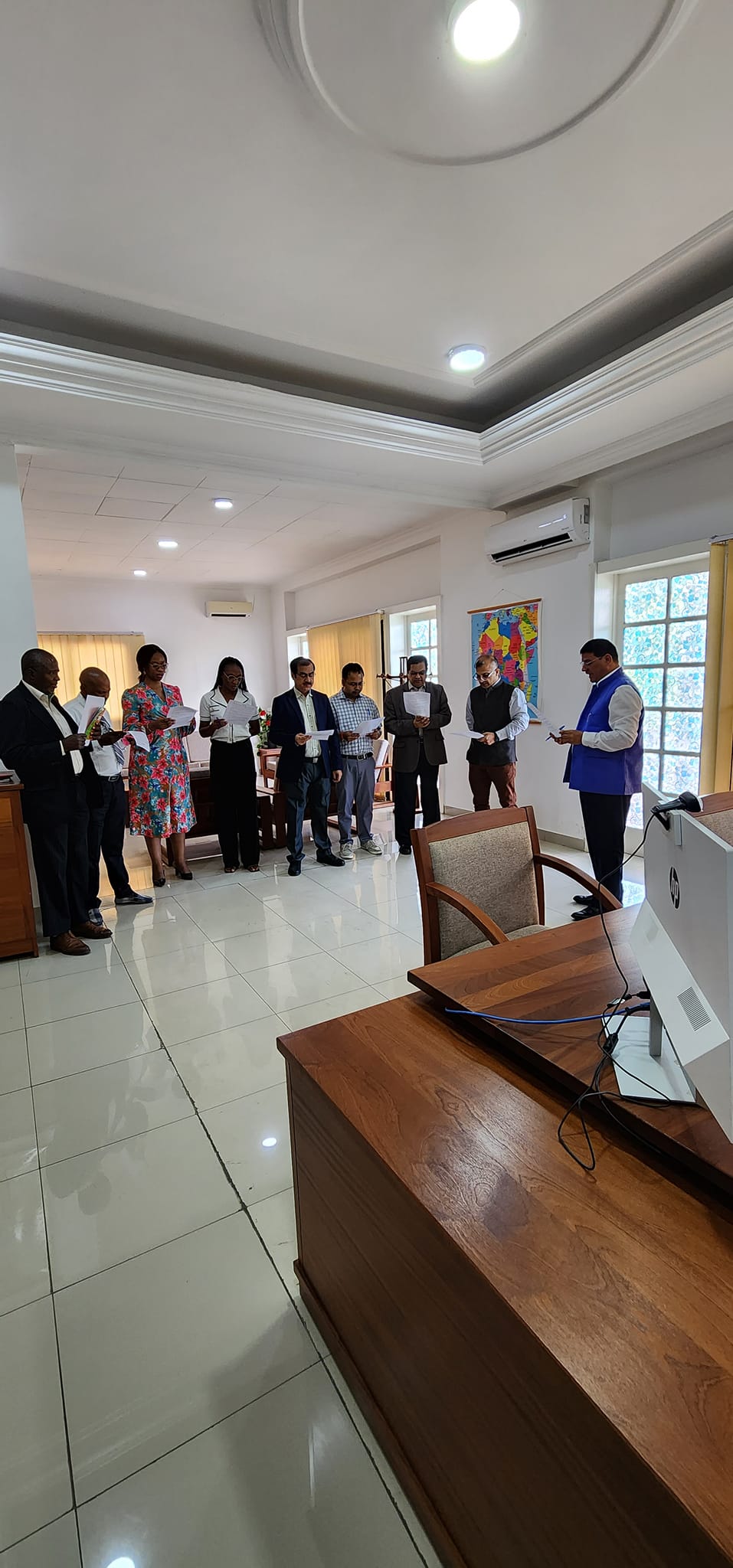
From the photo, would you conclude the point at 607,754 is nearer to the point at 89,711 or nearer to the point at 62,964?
the point at 89,711

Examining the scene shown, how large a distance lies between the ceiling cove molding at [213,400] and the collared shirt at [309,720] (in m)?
1.60

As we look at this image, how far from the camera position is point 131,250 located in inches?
92.1

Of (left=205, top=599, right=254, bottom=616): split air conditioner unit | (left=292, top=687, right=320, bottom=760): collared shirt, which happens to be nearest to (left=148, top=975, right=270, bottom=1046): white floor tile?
(left=292, top=687, right=320, bottom=760): collared shirt

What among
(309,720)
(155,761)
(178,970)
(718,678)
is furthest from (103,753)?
(718,678)

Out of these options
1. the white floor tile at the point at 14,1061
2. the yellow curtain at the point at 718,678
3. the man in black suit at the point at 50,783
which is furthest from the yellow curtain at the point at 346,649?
the white floor tile at the point at 14,1061

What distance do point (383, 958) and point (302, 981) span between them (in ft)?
1.38

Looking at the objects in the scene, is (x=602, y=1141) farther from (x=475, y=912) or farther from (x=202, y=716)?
(x=202, y=716)

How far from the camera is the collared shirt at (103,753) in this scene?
3.29 m

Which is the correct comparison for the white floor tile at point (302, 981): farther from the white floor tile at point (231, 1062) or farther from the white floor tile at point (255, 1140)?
the white floor tile at point (255, 1140)

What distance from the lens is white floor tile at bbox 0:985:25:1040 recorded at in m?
2.59

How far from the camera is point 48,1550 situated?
40.1 inches

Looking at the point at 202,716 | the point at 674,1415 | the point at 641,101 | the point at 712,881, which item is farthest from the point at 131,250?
the point at 674,1415

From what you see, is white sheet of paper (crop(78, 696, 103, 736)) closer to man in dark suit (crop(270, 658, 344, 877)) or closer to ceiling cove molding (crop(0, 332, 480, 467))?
man in dark suit (crop(270, 658, 344, 877))

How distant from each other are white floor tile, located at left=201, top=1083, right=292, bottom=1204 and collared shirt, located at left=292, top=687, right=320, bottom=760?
2.64 m
